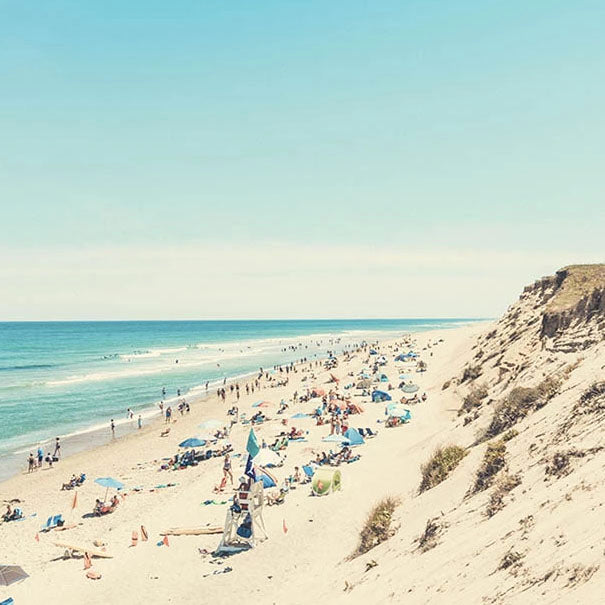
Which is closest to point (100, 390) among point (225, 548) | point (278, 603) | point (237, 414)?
point (237, 414)

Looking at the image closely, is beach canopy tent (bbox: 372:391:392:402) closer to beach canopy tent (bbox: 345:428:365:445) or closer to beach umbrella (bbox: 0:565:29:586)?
beach canopy tent (bbox: 345:428:365:445)

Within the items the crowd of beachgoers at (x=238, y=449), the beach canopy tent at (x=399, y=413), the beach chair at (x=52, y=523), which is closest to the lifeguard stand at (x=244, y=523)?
the crowd of beachgoers at (x=238, y=449)

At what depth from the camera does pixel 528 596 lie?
637cm

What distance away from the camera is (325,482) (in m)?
19.5

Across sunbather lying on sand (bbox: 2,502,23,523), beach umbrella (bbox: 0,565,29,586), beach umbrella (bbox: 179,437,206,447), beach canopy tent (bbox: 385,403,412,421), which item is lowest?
sunbather lying on sand (bbox: 2,502,23,523)

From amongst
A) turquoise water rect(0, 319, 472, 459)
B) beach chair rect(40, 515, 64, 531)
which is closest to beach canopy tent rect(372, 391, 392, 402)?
turquoise water rect(0, 319, 472, 459)

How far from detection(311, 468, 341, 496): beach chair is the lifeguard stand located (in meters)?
3.32

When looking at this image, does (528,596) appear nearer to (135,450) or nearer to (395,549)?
(395,549)

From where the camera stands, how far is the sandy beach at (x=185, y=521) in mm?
13852

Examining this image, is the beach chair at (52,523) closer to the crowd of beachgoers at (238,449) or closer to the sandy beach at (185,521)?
the crowd of beachgoers at (238,449)

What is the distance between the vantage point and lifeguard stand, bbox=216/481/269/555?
15875 millimetres

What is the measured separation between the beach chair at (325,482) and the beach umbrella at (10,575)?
32.6ft

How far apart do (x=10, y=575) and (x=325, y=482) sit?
10.6 m

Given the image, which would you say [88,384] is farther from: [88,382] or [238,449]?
[238,449]
